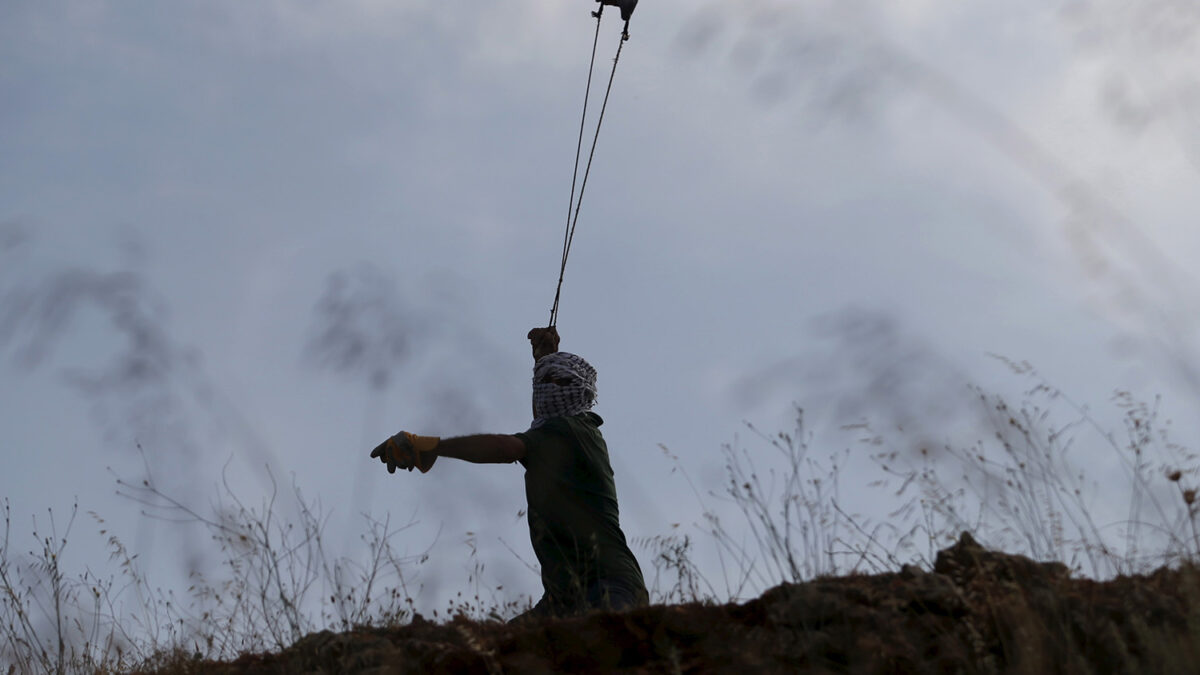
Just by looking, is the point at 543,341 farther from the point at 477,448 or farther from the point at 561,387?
the point at 477,448

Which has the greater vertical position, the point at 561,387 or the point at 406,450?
the point at 561,387

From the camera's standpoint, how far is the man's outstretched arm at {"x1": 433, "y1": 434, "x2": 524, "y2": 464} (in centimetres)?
445

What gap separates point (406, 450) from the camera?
4379 mm

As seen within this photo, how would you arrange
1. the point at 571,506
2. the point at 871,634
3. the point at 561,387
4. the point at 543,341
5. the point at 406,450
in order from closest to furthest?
1. the point at 871,634
2. the point at 406,450
3. the point at 571,506
4. the point at 561,387
5. the point at 543,341

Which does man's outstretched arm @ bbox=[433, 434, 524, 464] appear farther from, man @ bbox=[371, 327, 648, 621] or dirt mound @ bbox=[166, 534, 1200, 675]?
dirt mound @ bbox=[166, 534, 1200, 675]

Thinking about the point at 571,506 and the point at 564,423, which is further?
the point at 564,423

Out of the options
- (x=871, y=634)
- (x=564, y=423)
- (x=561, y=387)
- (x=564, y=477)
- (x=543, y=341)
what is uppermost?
(x=543, y=341)

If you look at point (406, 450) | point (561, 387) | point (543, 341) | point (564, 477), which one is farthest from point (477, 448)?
point (543, 341)

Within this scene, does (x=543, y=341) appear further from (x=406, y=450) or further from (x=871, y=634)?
(x=871, y=634)

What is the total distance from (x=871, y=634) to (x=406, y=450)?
2.02 m

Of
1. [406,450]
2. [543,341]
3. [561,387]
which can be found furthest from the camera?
[543,341]

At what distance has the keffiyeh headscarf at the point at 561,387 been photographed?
494 cm

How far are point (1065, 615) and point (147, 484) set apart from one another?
10.0 feet

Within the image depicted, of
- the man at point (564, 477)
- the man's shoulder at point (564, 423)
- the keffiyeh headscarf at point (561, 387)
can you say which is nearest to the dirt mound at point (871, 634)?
the man at point (564, 477)
